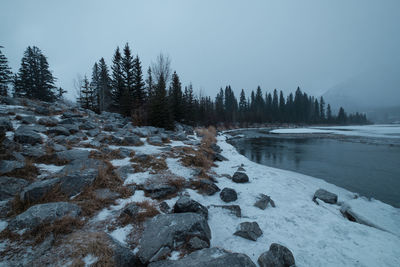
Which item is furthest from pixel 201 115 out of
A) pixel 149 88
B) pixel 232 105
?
pixel 232 105

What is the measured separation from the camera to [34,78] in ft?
88.6

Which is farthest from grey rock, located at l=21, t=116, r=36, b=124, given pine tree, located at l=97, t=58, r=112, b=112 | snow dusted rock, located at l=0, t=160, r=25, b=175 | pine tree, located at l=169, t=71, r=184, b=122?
pine tree, located at l=97, t=58, r=112, b=112

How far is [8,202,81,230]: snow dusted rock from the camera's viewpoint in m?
2.96

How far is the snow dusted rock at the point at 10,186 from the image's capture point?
3816 millimetres

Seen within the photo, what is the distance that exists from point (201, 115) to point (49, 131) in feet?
109

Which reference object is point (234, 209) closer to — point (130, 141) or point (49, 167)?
point (49, 167)

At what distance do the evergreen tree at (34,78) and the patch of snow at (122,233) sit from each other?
113 feet

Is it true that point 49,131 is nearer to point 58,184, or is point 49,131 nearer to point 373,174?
point 58,184

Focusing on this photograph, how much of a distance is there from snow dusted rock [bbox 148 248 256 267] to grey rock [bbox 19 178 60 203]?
327cm

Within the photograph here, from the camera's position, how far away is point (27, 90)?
26578mm

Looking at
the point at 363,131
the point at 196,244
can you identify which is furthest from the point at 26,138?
the point at 363,131

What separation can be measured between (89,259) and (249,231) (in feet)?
9.70

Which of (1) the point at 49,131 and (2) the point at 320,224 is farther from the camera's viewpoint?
(1) the point at 49,131

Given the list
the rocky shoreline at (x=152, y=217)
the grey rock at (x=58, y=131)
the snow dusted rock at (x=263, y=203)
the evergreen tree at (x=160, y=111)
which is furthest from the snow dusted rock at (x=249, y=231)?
the evergreen tree at (x=160, y=111)
